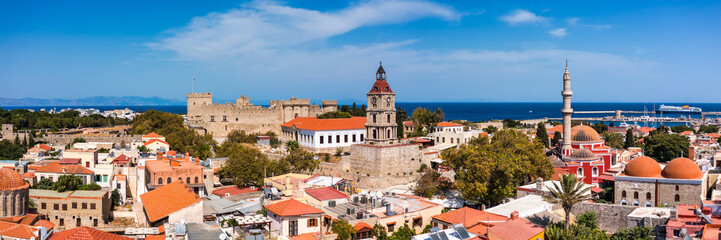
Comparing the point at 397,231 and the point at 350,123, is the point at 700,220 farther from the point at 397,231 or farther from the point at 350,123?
the point at 350,123

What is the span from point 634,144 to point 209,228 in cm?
5474

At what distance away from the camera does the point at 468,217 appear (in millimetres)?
23375

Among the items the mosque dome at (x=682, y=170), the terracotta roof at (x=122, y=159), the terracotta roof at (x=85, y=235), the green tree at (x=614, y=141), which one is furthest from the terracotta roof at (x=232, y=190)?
the green tree at (x=614, y=141)

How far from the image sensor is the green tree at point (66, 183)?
3091cm

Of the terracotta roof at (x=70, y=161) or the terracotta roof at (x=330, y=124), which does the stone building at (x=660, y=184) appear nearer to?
the terracotta roof at (x=330, y=124)

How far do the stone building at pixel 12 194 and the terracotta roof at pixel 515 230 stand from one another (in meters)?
23.5

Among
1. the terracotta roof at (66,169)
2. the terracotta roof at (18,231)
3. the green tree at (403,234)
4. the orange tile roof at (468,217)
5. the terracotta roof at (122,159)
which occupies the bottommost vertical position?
the green tree at (403,234)

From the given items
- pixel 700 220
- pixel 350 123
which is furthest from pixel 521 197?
pixel 350 123

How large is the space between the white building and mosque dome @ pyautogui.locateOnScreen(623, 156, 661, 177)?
2687cm

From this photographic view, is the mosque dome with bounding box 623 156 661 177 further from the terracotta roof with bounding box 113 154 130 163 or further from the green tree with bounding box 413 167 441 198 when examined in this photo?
the terracotta roof with bounding box 113 154 130 163

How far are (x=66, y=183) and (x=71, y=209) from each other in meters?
2.45

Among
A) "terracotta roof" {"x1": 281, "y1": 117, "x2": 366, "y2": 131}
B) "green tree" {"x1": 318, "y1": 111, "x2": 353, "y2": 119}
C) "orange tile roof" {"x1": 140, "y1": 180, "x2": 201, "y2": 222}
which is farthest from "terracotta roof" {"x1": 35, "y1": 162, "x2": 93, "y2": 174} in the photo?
"green tree" {"x1": 318, "y1": 111, "x2": 353, "y2": 119}

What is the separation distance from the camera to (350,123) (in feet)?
171

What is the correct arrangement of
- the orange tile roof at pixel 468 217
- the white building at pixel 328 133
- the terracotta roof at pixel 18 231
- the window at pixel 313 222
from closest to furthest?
the terracotta roof at pixel 18 231 < the orange tile roof at pixel 468 217 < the window at pixel 313 222 < the white building at pixel 328 133
